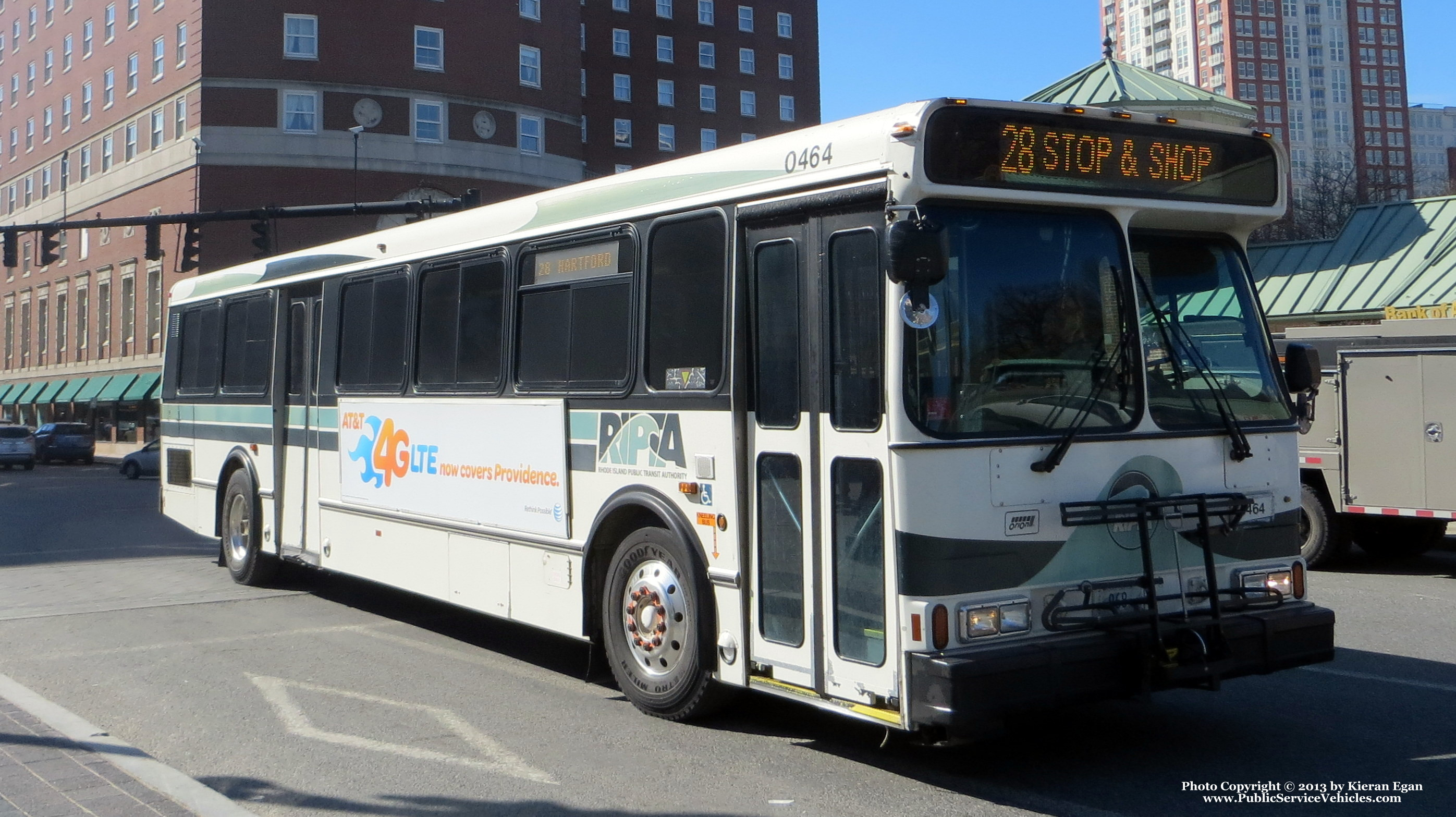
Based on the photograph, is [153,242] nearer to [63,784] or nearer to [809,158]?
[63,784]

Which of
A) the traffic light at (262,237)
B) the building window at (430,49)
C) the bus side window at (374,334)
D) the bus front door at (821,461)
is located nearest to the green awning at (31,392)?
the building window at (430,49)

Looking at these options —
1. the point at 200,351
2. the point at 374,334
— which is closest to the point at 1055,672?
the point at 374,334

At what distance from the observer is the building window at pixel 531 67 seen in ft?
182

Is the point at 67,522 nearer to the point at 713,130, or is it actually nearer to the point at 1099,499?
A: the point at 1099,499

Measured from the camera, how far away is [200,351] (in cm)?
1385

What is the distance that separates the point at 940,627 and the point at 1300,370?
2733 millimetres

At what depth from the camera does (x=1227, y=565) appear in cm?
620

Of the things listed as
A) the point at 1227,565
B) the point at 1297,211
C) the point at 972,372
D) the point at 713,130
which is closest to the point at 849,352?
the point at 972,372

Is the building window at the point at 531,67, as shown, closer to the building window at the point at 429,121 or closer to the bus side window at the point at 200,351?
the building window at the point at 429,121

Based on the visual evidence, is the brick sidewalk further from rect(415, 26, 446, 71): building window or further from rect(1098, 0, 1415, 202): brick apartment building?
rect(1098, 0, 1415, 202): brick apartment building

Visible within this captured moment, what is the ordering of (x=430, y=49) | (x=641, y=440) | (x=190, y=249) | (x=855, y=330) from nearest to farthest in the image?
(x=855, y=330)
(x=641, y=440)
(x=190, y=249)
(x=430, y=49)

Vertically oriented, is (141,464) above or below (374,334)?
below

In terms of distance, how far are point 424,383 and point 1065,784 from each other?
216 inches

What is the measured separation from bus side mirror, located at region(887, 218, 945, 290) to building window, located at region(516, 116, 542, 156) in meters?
51.1
